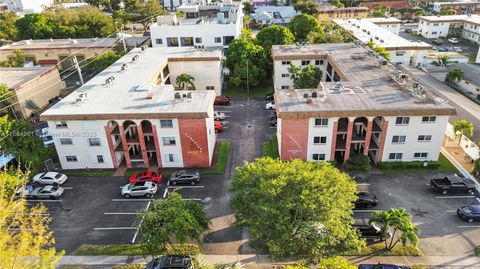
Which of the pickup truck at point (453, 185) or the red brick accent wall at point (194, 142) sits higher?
the red brick accent wall at point (194, 142)

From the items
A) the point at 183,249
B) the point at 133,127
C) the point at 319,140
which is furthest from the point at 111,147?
the point at 319,140

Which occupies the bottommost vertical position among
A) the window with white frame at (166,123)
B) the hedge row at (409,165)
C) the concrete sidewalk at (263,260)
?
the concrete sidewalk at (263,260)

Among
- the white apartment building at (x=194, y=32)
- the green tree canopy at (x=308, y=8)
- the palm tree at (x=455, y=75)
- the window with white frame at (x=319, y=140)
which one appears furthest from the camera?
the green tree canopy at (x=308, y=8)

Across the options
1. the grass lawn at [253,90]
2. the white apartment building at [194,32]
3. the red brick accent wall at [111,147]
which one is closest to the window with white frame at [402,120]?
the grass lawn at [253,90]

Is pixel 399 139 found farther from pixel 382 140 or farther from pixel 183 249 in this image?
pixel 183 249

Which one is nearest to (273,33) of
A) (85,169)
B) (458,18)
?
(85,169)

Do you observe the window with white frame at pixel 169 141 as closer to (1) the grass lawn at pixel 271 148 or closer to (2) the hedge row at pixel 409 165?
(1) the grass lawn at pixel 271 148

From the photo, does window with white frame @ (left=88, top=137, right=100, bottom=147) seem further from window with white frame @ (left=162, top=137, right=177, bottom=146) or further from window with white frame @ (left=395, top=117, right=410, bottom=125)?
window with white frame @ (left=395, top=117, right=410, bottom=125)
